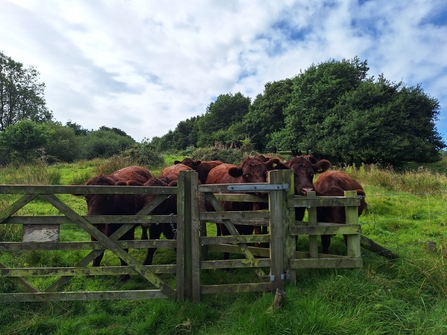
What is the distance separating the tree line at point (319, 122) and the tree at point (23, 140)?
7 cm

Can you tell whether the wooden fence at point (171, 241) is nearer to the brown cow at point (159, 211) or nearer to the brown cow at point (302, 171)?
the brown cow at point (159, 211)

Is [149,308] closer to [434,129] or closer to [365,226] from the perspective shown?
[365,226]

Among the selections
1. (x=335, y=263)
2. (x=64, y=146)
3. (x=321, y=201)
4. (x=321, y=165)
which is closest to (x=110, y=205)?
(x=321, y=201)

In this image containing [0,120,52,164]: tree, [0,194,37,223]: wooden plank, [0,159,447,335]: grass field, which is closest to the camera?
[0,159,447,335]: grass field

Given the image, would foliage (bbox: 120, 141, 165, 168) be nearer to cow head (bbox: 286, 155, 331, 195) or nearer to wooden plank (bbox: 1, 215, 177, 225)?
cow head (bbox: 286, 155, 331, 195)

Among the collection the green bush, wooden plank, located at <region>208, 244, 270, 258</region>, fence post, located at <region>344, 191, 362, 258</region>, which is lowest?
wooden plank, located at <region>208, 244, 270, 258</region>

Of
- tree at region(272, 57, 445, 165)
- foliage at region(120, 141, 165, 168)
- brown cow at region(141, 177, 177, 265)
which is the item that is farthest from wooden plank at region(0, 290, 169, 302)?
tree at region(272, 57, 445, 165)

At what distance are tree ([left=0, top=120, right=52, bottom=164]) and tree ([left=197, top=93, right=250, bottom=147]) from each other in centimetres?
3719

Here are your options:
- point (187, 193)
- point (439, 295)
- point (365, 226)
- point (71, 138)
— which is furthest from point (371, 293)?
point (71, 138)

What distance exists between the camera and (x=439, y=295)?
13.2 feet

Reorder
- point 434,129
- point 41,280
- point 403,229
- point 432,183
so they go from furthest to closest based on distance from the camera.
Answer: point 434,129
point 432,183
point 403,229
point 41,280

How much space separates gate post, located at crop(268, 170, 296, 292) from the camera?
422cm

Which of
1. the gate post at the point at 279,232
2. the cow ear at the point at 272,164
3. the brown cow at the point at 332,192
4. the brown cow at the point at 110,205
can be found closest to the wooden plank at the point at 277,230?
the gate post at the point at 279,232

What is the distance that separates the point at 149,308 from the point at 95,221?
1.42m
